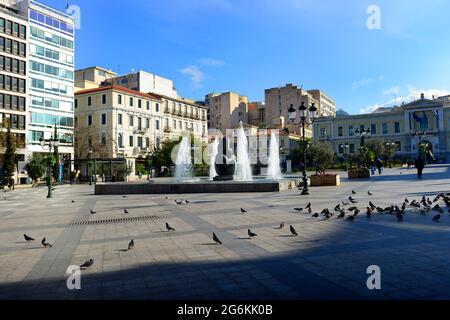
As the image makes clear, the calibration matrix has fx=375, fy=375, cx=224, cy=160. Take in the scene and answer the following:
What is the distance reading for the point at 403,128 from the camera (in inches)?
2921

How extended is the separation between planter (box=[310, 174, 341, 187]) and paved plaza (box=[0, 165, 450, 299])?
12.4 metres

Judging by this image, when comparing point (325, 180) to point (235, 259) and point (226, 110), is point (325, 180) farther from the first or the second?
point (226, 110)

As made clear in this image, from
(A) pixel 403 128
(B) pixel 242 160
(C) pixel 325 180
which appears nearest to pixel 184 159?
(B) pixel 242 160

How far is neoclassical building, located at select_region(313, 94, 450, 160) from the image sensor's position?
71188 millimetres

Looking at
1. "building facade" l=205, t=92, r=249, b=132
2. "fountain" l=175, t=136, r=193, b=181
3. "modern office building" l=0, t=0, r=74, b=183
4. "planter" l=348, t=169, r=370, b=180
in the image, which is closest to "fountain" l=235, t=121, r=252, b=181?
"planter" l=348, t=169, r=370, b=180

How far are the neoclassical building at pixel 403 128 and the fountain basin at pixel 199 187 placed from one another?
53939 mm

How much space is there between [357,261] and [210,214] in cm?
640

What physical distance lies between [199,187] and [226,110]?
94892mm

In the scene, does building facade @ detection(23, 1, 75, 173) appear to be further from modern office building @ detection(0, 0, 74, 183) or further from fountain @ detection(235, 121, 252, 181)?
fountain @ detection(235, 121, 252, 181)

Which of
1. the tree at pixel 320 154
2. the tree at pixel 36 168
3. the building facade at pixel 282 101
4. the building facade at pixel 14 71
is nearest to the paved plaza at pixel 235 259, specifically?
the tree at pixel 36 168

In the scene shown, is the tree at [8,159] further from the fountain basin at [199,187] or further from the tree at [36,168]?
the fountain basin at [199,187]

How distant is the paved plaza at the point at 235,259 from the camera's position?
4613 mm

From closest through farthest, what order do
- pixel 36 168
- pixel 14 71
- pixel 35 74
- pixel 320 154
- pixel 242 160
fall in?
pixel 242 160, pixel 36 168, pixel 14 71, pixel 35 74, pixel 320 154
